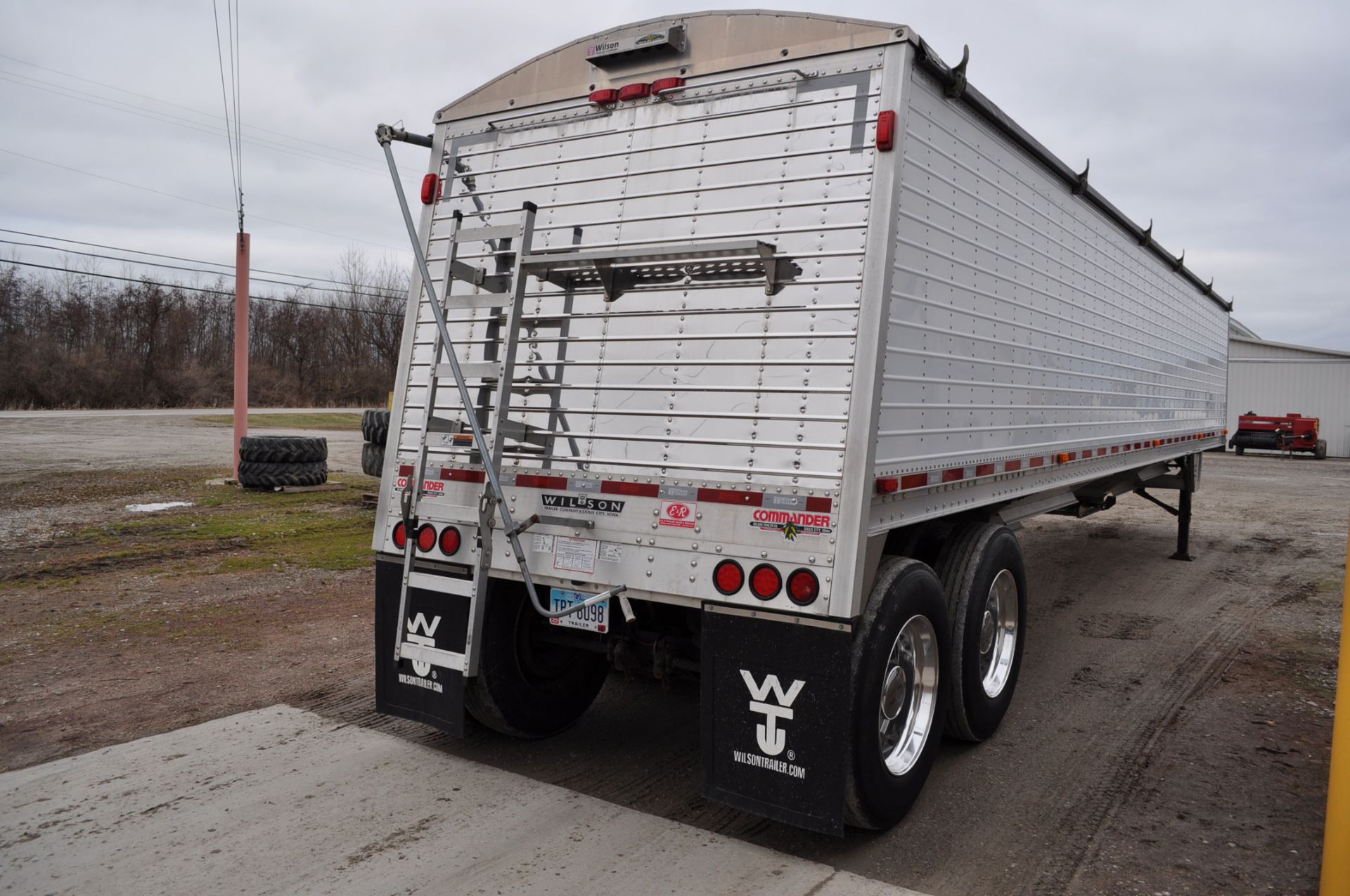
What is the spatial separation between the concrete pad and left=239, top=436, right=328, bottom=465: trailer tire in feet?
32.2

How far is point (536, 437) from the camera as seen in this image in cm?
415

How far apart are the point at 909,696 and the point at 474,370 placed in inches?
96.2

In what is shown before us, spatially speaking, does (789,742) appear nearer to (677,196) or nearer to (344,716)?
(677,196)

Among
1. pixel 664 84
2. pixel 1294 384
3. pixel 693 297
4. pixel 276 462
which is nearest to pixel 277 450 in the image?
pixel 276 462

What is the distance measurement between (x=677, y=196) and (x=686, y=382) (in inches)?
33.5

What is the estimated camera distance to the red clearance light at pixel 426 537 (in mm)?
4297

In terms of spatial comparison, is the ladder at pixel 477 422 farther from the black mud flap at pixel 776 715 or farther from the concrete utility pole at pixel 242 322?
the concrete utility pole at pixel 242 322

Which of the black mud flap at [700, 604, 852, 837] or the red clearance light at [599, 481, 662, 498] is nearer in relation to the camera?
the black mud flap at [700, 604, 852, 837]

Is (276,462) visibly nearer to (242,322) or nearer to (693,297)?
(242,322)

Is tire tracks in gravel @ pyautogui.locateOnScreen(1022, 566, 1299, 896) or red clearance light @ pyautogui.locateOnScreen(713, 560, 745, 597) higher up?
red clearance light @ pyautogui.locateOnScreen(713, 560, 745, 597)

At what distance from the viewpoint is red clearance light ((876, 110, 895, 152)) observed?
3529mm

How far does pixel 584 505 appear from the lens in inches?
155

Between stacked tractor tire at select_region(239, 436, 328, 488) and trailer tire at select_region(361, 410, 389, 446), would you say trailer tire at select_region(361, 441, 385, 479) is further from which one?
stacked tractor tire at select_region(239, 436, 328, 488)

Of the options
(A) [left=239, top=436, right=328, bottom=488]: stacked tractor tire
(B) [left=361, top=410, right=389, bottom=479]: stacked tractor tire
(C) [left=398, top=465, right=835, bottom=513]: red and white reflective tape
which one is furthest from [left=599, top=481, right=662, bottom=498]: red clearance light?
(A) [left=239, top=436, right=328, bottom=488]: stacked tractor tire
